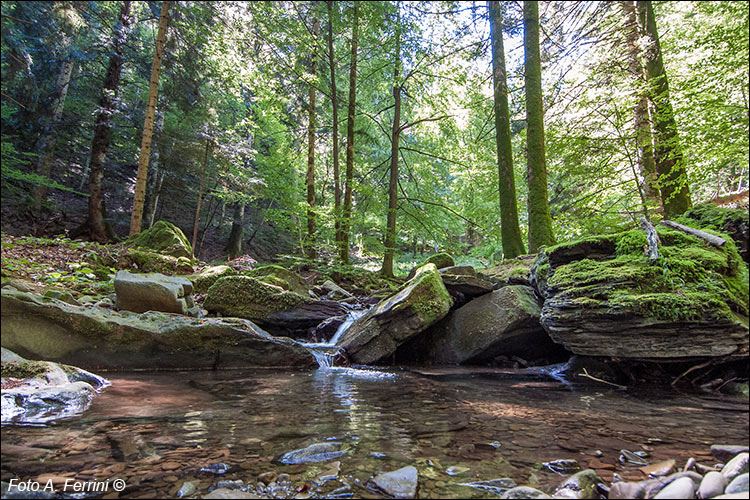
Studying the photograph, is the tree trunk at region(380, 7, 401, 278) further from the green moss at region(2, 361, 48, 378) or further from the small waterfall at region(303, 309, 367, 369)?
the green moss at region(2, 361, 48, 378)

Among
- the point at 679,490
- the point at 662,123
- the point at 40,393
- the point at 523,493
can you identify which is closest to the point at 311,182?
the point at 662,123

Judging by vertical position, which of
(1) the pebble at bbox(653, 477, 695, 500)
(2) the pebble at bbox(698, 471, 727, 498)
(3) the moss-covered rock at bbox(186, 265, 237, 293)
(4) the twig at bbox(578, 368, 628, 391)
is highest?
(3) the moss-covered rock at bbox(186, 265, 237, 293)

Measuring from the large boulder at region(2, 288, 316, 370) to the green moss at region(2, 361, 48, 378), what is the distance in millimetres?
774

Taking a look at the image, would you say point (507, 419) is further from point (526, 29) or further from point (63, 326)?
point (526, 29)

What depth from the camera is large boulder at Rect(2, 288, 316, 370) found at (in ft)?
13.1

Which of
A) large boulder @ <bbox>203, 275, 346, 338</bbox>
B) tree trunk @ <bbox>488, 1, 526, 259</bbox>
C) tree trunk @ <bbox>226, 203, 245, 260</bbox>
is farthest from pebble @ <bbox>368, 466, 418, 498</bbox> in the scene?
tree trunk @ <bbox>226, 203, 245, 260</bbox>

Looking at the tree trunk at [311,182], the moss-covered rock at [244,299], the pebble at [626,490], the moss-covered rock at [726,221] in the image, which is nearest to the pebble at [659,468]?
the pebble at [626,490]

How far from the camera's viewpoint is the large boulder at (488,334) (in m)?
5.65

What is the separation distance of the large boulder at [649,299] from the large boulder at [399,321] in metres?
1.91

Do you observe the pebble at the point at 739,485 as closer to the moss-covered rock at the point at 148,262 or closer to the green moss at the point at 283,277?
the moss-covered rock at the point at 148,262

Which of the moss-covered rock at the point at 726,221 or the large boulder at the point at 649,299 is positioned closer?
the large boulder at the point at 649,299

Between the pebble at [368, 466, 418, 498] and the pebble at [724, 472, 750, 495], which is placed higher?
the pebble at [724, 472, 750, 495]

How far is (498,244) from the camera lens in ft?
51.1

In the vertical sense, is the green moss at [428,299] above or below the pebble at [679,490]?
above
